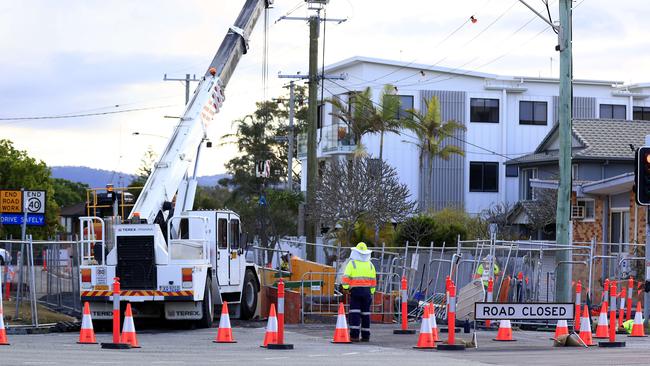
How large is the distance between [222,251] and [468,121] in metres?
43.6

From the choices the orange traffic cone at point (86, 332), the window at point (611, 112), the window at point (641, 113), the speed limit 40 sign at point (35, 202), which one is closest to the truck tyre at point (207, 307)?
the orange traffic cone at point (86, 332)

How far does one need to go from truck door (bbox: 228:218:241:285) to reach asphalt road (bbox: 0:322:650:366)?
395cm

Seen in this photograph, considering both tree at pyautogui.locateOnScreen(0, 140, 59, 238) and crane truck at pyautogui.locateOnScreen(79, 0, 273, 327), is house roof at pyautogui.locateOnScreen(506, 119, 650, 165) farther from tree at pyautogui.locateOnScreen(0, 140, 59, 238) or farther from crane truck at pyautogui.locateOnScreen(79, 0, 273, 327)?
tree at pyautogui.locateOnScreen(0, 140, 59, 238)

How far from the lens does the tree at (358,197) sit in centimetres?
4825

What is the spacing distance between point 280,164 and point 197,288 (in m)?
67.3

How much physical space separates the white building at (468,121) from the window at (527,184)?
21.5 ft

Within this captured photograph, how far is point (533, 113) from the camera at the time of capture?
69.9 metres

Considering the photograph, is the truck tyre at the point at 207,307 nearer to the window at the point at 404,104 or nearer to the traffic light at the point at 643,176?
the traffic light at the point at 643,176

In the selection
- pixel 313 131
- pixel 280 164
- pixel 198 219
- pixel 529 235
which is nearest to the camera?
pixel 198 219

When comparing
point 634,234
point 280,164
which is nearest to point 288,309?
point 634,234

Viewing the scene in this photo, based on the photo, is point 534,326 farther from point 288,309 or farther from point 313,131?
point 313,131

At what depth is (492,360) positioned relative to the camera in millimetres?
17453

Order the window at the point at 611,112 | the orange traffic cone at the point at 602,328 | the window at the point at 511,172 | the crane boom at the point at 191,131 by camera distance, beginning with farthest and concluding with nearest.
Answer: the window at the point at 611,112, the window at the point at 511,172, the crane boom at the point at 191,131, the orange traffic cone at the point at 602,328

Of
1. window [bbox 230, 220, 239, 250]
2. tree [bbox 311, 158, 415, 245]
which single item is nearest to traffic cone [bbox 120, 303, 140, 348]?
window [bbox 230, 220, 239, 250]
